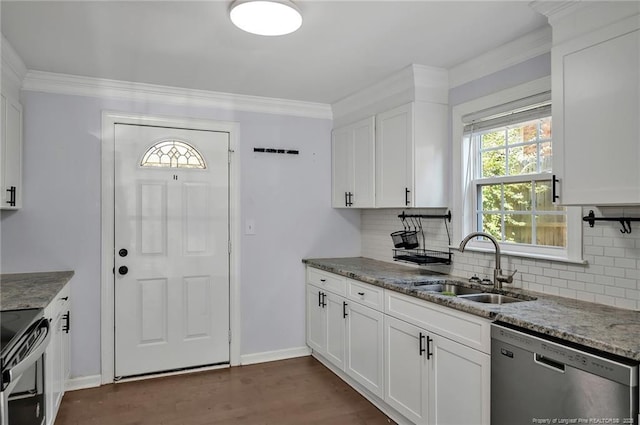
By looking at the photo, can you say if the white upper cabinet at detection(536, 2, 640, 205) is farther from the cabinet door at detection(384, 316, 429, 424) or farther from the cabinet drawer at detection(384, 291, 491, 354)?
the cabinet door at detection(384, 316, 429, 424)

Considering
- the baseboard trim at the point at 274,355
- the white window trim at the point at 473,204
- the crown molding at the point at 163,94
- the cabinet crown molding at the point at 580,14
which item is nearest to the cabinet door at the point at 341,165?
the crown molding at the point at 163,94

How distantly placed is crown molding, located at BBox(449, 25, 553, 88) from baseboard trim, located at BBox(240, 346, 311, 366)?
2.67 meters

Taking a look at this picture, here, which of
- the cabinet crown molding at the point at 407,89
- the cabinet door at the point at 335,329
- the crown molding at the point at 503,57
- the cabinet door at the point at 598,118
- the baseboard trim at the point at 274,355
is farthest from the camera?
the baseboard trim at the point at 274,355

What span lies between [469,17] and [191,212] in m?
2.56

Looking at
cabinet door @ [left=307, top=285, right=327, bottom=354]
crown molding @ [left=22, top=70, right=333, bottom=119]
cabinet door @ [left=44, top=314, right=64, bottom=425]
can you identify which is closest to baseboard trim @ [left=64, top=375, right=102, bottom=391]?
cabinet door @ [left=44, top=314, right=64, bottom=425]

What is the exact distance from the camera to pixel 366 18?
7.48 ft

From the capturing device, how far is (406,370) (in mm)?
2611

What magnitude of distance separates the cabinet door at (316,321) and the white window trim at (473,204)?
1.30 metres

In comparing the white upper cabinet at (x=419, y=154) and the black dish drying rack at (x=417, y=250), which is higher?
the white upper cabinet at (x=419, y=154)

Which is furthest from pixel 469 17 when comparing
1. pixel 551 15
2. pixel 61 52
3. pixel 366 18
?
pixel 61 52

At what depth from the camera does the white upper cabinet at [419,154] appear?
10.2 feet

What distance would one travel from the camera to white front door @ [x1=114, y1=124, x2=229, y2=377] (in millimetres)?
3459

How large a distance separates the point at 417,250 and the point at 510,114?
1.28 metres

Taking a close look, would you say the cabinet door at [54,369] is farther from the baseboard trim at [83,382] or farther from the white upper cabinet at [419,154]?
the white upper cabinet at [419,154]
